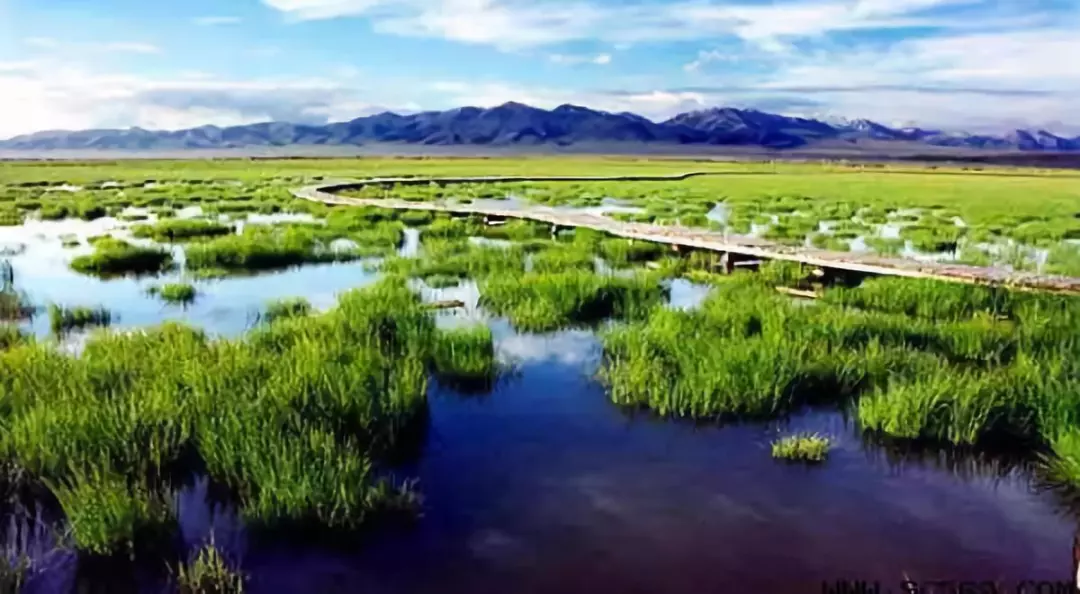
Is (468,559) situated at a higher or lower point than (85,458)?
lower

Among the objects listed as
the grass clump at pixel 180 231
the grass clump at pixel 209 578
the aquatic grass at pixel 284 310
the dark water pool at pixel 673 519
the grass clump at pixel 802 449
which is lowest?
the dark water pool at pixel 673 519

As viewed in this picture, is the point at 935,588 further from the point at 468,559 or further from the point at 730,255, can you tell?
the point at 730,255

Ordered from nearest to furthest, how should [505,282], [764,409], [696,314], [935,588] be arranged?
[935,588] < [764,409] < [696,314] < [505,282]

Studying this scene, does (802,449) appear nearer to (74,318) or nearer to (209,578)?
(209,578)

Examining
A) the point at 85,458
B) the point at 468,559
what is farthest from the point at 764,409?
the point at 85,458

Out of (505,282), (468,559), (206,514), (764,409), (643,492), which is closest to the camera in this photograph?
(468,559)

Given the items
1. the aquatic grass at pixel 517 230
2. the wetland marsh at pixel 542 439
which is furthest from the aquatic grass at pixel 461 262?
the aquatic grass at pixel 517 230

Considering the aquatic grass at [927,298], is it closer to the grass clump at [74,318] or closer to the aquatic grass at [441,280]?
the aquatic grass at [441,280]

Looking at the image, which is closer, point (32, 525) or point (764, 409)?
point (32, 525)
